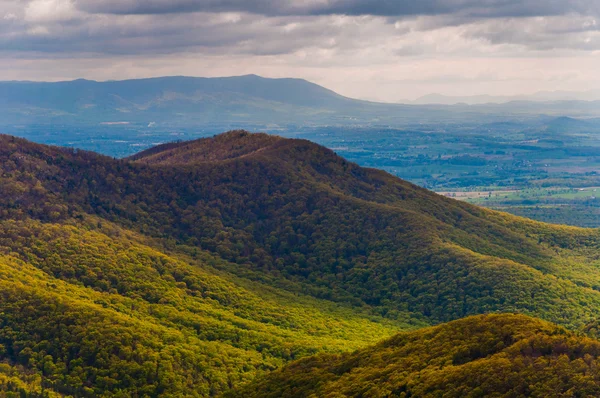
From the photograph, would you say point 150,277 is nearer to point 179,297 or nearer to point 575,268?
point 179,297

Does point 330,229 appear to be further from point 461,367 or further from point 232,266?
point 461,367

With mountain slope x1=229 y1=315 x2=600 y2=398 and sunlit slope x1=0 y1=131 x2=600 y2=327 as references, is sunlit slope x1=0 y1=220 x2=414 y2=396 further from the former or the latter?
mountain slope x1=229 y1=315 x2=600 y2=398

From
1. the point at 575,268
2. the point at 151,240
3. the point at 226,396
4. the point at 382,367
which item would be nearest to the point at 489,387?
the point at 382,367

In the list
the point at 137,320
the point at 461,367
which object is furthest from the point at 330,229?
the point at 461,367

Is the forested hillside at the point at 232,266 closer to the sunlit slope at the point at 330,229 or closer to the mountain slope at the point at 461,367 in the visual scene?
the sunlit slope at the point at 330,229

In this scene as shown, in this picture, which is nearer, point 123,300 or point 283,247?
point 123,300

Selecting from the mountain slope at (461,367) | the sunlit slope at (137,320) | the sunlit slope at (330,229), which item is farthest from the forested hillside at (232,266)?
the mountain slope at (461,367)
